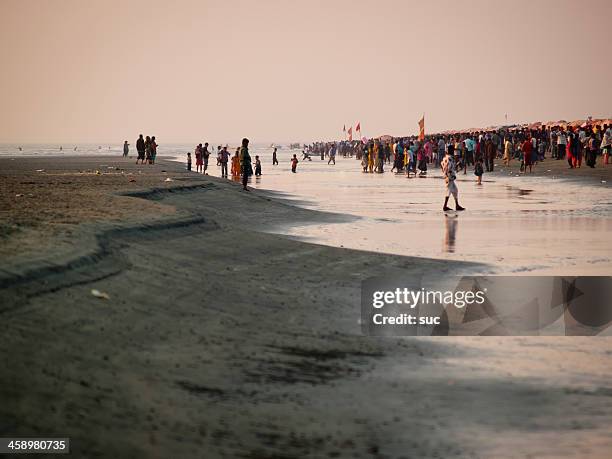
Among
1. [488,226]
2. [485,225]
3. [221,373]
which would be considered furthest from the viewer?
[485,225]

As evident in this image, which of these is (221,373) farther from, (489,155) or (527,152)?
(489,155)

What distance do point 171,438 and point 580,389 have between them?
3584mm

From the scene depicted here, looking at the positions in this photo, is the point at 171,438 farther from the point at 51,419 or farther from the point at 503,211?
the point at 503,211

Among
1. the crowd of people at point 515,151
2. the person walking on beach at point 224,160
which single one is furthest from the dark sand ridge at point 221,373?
the person walking on beach at point 224,160

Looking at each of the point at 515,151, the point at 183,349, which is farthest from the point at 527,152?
the point at 183,349

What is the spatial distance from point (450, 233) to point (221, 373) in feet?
42.3

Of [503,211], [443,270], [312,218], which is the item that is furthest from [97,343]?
[503,211]

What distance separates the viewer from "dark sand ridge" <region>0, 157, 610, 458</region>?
6.46m

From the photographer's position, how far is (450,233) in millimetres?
20344

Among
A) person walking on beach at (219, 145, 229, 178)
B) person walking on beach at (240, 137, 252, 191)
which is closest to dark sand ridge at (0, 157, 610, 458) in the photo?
person walking on beach at (240, 137, 252, 191)

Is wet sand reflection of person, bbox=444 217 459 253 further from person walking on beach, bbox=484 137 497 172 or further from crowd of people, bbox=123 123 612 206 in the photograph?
person walking on beach, bbox=484 137 497 172

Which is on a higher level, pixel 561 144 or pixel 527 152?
pixel 561 144

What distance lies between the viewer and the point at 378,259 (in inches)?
612

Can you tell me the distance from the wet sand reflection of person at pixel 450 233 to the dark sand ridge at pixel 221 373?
4663 mm
